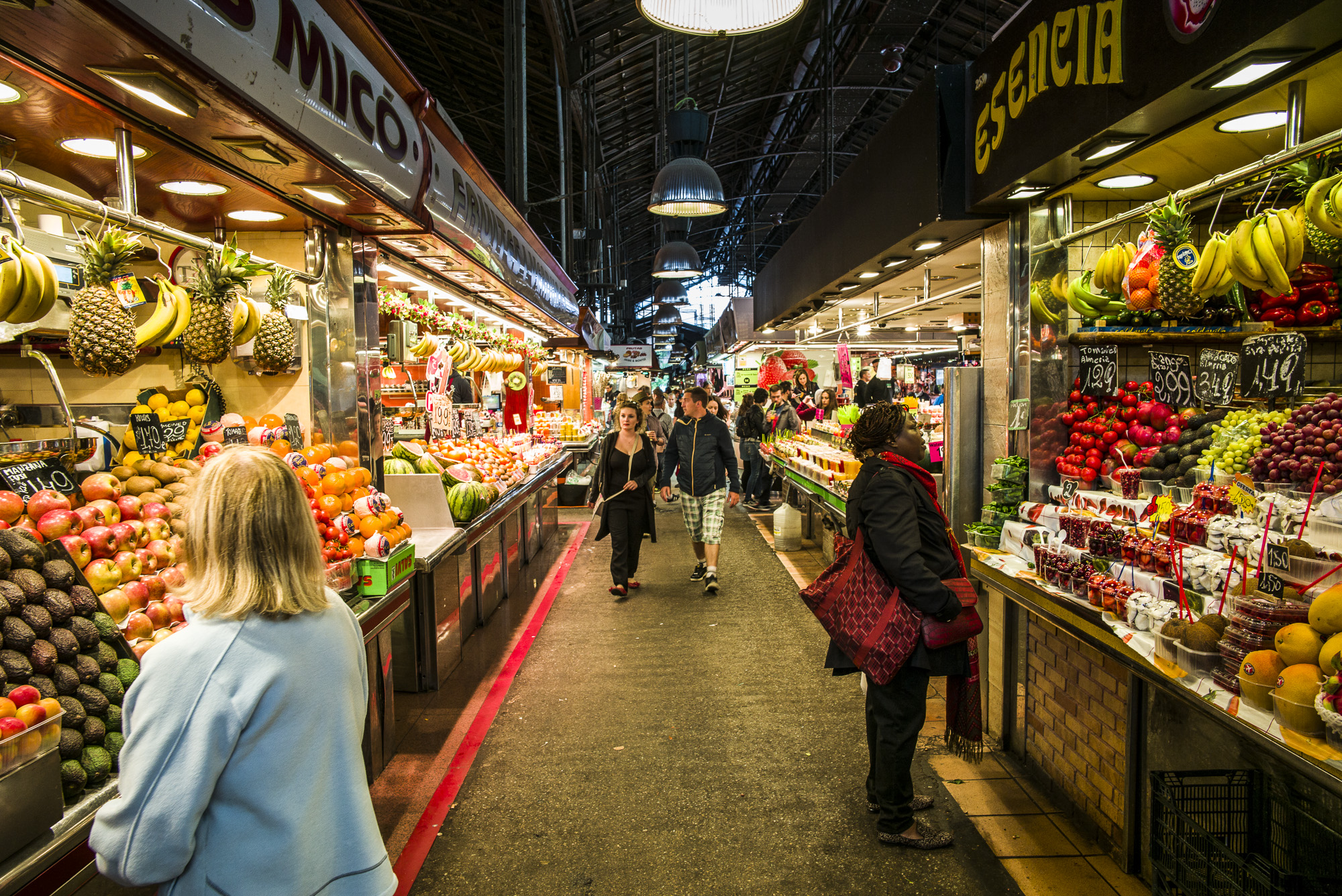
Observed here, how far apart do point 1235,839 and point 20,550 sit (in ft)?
11.8

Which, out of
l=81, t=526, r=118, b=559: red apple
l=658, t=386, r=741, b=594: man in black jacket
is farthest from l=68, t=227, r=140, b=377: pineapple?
l=658, t=386, r=741, b=594: man in black jacket

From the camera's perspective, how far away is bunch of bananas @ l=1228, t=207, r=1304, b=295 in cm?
253

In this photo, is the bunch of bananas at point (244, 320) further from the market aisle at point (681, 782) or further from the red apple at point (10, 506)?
the market aisle at point (681, 782)

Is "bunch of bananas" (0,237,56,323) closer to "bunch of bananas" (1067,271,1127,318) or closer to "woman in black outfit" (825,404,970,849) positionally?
"woman in black outfit" (825,404,970,849)

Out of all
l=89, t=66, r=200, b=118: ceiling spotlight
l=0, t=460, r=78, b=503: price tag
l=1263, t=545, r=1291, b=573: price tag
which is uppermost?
l=89, t=66, r=200, b=118: ceiling spotlight

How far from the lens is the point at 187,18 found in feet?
6.56

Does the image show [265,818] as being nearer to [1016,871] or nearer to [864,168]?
[1016,871]

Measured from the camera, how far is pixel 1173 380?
349 cm

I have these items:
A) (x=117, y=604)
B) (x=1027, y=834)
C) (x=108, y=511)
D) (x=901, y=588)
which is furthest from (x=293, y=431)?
(x=1027, y=834)

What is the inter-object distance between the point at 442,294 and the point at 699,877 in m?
5.99

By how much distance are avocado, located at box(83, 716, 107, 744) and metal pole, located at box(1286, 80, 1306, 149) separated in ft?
12.4

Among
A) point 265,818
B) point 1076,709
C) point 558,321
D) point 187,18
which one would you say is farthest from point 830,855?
point 558,321

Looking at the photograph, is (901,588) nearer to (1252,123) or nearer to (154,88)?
(1252,123)

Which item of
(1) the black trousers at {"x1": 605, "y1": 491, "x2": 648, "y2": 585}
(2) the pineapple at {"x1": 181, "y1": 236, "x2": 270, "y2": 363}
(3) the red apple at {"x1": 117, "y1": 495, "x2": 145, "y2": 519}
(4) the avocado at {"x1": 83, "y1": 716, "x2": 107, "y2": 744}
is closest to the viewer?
(4) the avocado at {"x1": 83, "y1": 716, "x2": 107, "y2": 744}
